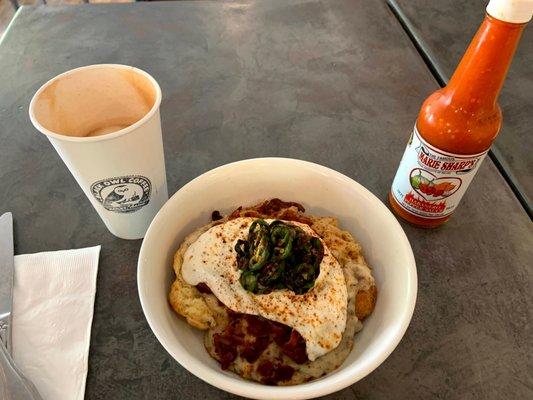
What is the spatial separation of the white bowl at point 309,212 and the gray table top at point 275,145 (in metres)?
0.12

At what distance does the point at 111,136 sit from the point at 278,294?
1.37 ft

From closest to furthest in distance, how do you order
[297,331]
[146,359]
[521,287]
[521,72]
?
[297,331], [146,359], [521,287], [521,72]

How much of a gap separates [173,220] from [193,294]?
163 mm

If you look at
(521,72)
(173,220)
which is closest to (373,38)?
(521,72)

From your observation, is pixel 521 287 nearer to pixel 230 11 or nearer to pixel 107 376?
pixel 107 376

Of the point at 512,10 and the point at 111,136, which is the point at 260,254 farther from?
the point at 512,10

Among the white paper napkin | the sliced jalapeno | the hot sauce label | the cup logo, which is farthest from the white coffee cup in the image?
the hot sauce label

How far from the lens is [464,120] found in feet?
2.80

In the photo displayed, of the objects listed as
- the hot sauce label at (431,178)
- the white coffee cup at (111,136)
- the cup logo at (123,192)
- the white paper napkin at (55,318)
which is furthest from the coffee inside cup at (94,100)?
the hot sauce label at (431,178)

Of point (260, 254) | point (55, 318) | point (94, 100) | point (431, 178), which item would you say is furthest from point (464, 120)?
point (55, 318)

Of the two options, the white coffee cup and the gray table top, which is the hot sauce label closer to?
the gray table top

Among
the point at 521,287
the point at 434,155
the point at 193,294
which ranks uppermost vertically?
the point at 434,155

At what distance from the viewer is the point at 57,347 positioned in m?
0.82

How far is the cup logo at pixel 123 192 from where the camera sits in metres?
0.85
